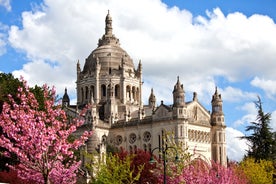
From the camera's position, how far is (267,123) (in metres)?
68.7

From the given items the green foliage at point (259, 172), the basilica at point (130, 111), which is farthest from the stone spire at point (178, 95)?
the green foliage at point (259, 172)

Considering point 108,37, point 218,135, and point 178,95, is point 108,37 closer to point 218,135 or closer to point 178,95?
point 178,95

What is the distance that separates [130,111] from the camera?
329 ft

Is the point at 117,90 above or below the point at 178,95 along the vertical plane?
above

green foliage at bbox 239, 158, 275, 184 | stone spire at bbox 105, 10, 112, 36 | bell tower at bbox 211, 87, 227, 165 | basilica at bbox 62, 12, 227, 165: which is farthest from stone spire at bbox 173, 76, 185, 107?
stone spire at bbox 105, 10, 112, 36

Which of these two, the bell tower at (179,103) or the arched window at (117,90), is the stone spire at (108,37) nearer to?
the arched window at (117,90)

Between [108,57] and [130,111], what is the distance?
486 inches

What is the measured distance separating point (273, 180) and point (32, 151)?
1575 inches

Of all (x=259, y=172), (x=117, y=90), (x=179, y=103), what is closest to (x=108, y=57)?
(x=117, y=90)

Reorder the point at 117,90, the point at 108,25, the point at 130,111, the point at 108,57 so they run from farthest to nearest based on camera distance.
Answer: the point at 108,25 → the point at 108,57 → the point at 117,90 → the point at 130,111

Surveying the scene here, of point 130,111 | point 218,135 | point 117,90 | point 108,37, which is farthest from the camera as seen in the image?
point 108,37


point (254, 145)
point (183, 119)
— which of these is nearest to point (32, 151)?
point (254, 145)

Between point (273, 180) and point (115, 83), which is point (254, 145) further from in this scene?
point (115, 83)

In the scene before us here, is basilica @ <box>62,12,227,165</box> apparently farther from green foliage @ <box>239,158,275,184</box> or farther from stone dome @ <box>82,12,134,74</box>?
green foliage @ <box>239,158,275,184</box>
